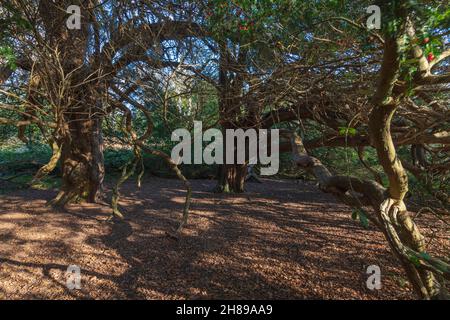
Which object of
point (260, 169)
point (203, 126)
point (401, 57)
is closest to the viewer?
point (401, 57)

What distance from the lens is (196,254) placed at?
3699 millimetres

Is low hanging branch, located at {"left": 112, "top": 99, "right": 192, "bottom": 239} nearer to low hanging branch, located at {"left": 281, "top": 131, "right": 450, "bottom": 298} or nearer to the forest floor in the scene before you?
the forest floor

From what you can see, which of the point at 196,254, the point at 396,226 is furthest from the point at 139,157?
the point at 396,226

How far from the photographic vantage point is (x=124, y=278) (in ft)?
10.1

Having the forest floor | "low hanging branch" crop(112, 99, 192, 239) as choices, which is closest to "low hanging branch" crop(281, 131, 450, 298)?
the forest floor

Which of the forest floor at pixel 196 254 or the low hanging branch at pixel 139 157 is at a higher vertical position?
the low hanging branch at pixel 139 157

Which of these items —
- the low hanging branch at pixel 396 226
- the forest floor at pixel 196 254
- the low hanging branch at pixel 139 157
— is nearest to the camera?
the low hanging branch at pixel 396 226

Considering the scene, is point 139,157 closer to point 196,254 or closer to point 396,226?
point 196,254

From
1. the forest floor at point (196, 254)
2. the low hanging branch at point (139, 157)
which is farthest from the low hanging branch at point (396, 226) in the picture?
the low hanging branch at point (139, 157)

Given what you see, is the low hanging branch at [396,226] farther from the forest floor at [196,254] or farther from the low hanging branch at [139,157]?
the low hanging branch at [139,157]

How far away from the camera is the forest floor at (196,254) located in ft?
9.23

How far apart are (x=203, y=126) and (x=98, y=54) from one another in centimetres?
206

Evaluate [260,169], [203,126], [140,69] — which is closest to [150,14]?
[140,69]
